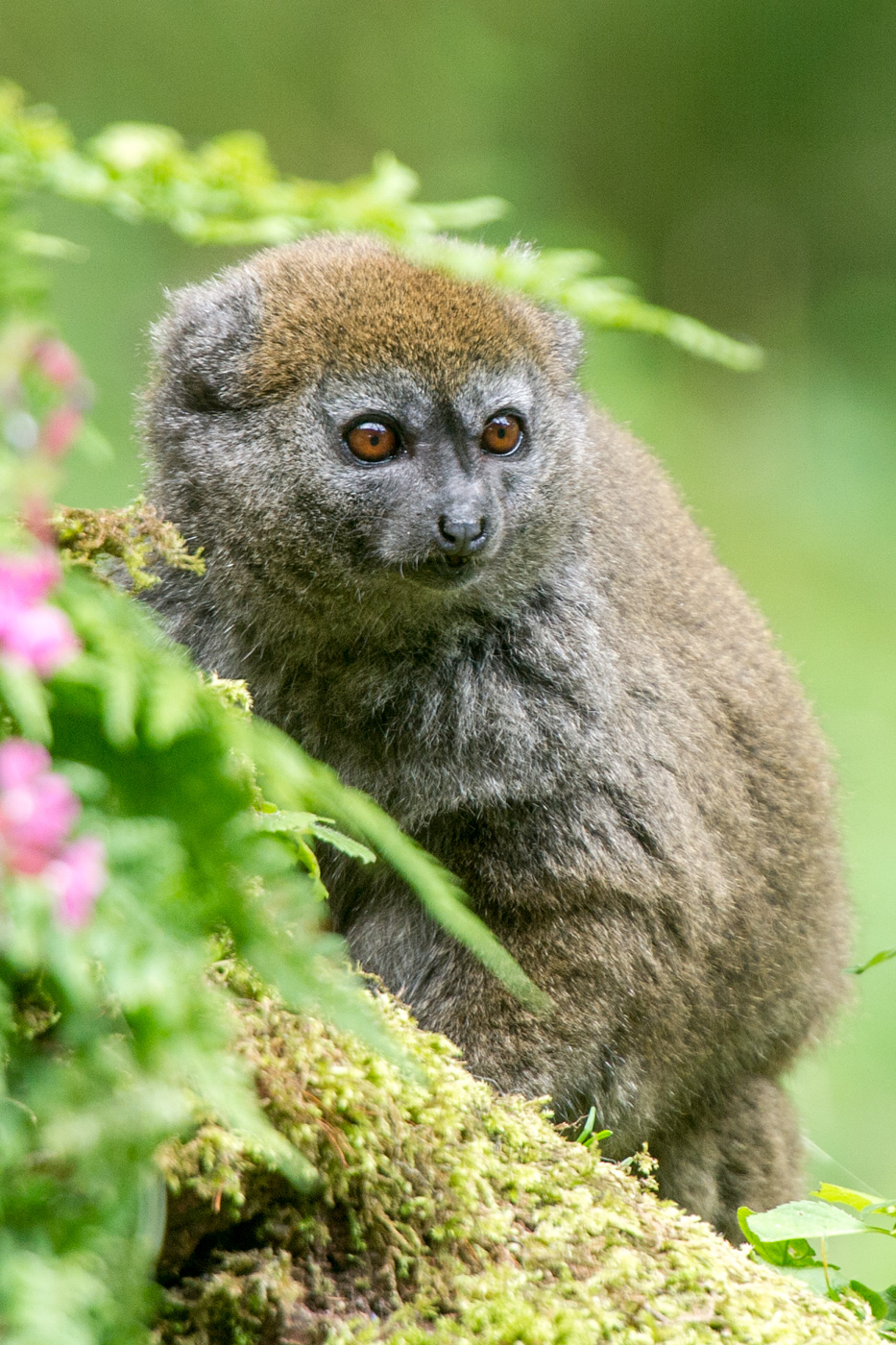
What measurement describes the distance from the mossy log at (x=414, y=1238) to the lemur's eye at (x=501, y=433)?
8.66 feet

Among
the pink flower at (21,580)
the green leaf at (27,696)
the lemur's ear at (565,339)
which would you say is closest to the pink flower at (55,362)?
the pink flower at (21,580)

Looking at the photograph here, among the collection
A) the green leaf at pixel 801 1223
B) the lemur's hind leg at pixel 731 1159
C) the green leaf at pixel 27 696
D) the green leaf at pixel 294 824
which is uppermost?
the green leaf at pixel 27 696

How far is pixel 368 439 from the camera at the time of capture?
15.3 feet

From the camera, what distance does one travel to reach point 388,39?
15180 millimetres

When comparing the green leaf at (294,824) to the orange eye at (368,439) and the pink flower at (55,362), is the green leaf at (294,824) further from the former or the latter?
the orange eye at (368,439)

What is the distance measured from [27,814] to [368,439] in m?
3.27

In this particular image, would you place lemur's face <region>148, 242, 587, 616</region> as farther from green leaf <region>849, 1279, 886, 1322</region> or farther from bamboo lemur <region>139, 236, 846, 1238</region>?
green leaf <region>849, 1279, 886, 1322</region>

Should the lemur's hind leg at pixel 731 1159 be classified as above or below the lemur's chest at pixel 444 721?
below

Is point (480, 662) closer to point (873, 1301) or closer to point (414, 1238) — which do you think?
point (873, 1301)

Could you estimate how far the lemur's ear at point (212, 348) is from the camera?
486 cm

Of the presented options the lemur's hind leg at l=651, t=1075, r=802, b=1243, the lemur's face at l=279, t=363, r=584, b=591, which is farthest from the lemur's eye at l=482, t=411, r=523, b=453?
the lemur's hind leg at l=651, t=1075, r=802, b=1243

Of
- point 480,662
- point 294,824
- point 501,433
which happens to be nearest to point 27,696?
point 294,824

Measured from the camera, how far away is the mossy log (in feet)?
6.93

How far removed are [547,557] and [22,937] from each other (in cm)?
344
